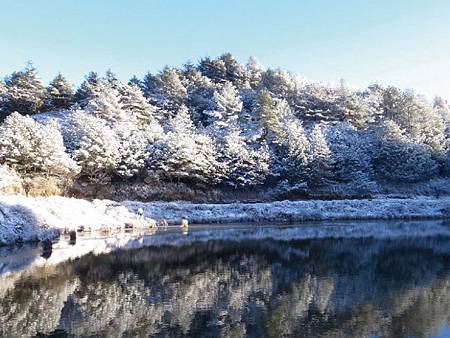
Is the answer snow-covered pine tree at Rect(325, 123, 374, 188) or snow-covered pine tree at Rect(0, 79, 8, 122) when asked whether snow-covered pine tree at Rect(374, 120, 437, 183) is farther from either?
snow-covered pine tree at Rect(0, 79, 8, 122)

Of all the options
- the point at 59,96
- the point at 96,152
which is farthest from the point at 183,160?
the point at 59,96

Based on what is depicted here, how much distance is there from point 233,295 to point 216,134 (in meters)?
39.7

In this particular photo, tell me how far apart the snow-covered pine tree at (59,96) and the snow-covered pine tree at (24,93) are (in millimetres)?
826

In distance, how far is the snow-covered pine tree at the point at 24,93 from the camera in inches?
2360

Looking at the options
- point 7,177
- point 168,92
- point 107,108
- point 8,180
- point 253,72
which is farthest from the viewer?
point 253,72

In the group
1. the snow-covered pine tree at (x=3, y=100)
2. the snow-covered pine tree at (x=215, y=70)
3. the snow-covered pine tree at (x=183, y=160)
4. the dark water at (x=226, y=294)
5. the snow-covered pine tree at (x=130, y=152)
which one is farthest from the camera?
the snow-covered pine tree at (x=215, y=70)

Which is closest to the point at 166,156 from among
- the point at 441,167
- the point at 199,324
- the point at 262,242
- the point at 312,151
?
the point at 312,151

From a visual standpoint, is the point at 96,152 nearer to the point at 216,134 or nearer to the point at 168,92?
the point at 216,134

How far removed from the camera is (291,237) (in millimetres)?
27406

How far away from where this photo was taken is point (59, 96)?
64438 mm

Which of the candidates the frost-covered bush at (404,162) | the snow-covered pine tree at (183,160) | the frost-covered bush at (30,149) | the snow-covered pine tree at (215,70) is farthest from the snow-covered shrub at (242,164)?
the snow-covered pine tree at (215,70)

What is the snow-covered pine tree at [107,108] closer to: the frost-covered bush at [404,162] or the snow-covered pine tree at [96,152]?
the snow-covered pine tree at [96,152]

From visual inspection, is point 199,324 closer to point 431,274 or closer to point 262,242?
point 431,274

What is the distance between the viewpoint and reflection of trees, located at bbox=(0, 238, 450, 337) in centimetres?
957
